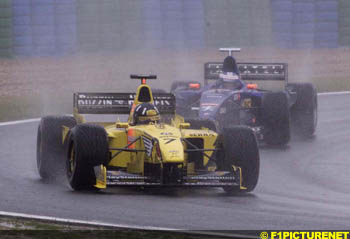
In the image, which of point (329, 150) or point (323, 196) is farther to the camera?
point (329, 150)

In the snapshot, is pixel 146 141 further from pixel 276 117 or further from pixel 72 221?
pixel 276 117

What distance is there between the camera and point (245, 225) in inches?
402

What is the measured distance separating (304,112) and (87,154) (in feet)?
30.8

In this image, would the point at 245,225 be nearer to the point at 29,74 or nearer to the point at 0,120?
the point at 0,120

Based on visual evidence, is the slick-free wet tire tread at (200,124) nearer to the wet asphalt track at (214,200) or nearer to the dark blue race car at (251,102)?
the wet asphalt track at (214,200)

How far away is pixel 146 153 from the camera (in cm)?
1259

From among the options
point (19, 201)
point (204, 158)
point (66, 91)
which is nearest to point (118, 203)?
point (19, 201)

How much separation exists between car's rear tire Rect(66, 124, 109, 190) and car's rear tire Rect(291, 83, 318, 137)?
29.3ft

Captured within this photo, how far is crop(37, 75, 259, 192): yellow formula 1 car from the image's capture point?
40.2 ft

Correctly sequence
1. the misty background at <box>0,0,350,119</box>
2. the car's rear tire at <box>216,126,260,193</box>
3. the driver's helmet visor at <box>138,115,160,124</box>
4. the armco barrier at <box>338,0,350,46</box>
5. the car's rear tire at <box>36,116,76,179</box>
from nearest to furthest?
the car's rear tire at <box>216,126,260,193</box> → the driver's helmet visor at <box>138,115,160,124</box> → the car's rear tire at <box>36,116,76,179</box> → the misty background at <box>0,0,350,119</box> → the armco barrier at <box>338,0,350,46</box>

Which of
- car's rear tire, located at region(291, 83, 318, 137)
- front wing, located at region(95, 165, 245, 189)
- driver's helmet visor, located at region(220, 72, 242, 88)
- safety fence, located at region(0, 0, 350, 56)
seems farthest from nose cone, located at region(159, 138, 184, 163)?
safety fence, located at region(0, 0, 350, 56)

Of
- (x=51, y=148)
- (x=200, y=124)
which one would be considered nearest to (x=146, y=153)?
(x=51, y=148)

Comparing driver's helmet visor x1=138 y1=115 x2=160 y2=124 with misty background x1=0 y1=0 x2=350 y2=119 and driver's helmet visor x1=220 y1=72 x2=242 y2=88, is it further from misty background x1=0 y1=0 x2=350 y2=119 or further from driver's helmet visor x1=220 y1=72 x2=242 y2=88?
misty background x1=0 y1=0 x2=350 y2=119

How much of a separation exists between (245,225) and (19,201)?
3.39 meters
